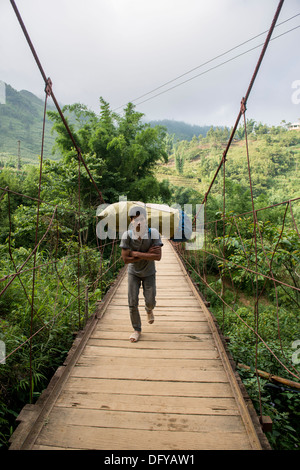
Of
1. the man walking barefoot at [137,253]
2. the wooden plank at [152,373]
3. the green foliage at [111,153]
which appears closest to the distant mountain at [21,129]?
the green foliage at [111,153]

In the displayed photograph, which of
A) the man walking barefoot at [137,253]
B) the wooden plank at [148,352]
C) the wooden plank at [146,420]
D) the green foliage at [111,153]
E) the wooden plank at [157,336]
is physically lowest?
the wooden plank at [146,420]

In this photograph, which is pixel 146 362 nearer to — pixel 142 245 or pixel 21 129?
pixel 142 245

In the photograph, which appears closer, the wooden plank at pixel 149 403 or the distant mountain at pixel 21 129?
the wooden plank at pixel 149 403

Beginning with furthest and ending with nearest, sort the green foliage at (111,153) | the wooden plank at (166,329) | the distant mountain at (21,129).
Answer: the distant mountain at (21,129), the green foliage at (111,153), the wooden plank at (166,329)

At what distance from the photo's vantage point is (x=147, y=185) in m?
7.82

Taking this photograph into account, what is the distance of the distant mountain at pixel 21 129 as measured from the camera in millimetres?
30425

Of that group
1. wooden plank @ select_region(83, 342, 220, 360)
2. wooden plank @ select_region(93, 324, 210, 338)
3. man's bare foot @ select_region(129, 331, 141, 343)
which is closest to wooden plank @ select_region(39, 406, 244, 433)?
wooden plank @ select_region(83, 342, 220, 360)

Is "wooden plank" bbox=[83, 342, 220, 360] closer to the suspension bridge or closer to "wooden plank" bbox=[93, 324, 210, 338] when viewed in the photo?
the suspension bridge

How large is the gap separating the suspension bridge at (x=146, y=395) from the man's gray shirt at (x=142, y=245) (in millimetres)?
422

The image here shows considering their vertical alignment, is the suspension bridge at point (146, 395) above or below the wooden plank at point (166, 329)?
below

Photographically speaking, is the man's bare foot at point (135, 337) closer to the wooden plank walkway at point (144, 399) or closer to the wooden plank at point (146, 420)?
the wooden plank walkway at point (144, 399)

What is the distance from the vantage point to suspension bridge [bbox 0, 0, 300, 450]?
36.7 inches

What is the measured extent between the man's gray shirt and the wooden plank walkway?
0.42m

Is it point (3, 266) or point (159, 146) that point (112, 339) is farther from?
point (159, 146)
